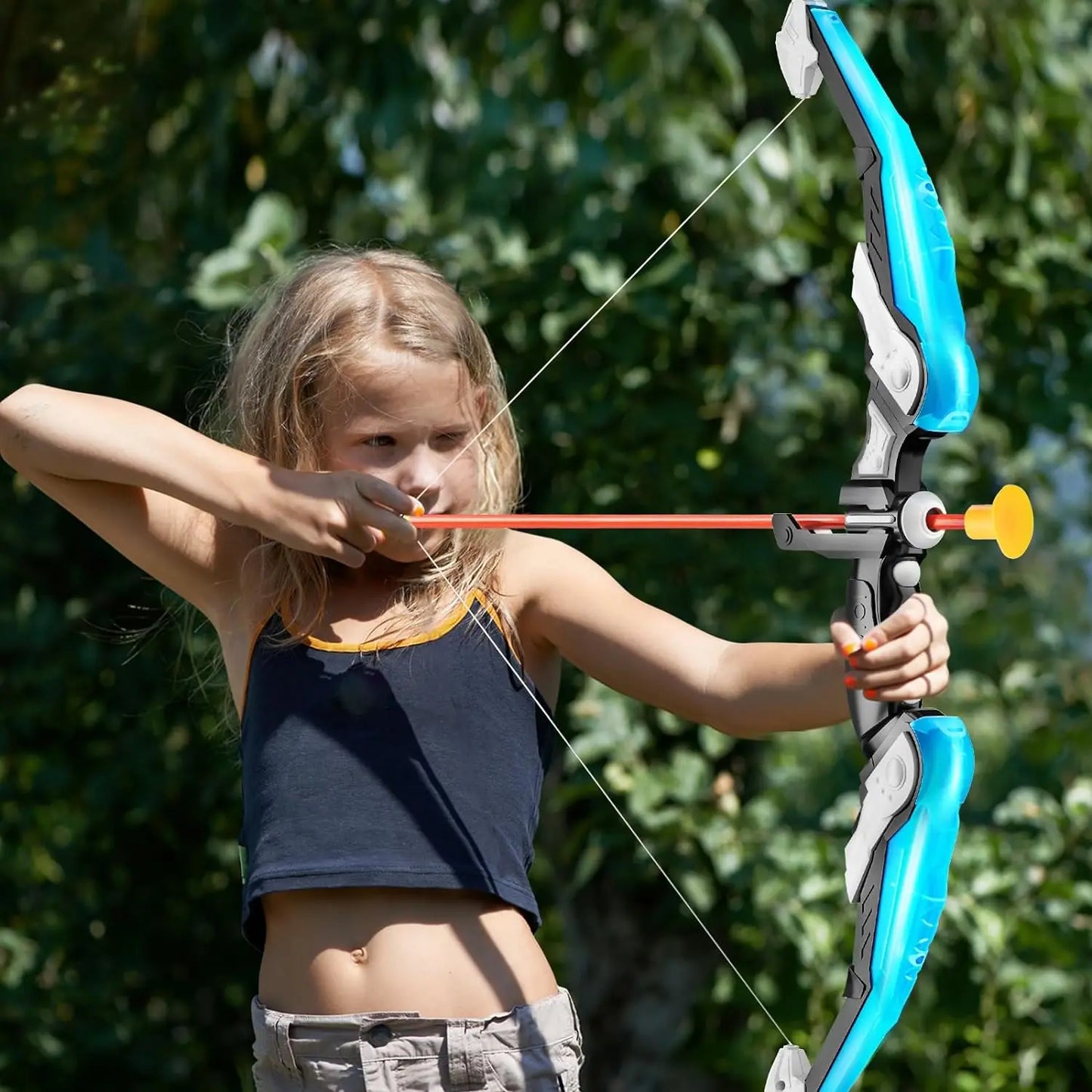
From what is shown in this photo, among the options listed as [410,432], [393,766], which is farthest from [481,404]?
[393,766]

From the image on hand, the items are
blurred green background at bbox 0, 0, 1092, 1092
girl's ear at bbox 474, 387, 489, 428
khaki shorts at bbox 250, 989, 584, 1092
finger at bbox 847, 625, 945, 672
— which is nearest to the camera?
finger at bbox 847, 625, 945, 672

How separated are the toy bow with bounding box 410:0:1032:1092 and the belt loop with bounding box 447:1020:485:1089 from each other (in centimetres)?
23

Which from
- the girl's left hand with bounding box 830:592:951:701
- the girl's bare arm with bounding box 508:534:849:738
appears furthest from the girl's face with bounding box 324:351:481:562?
the girl's left hand with bounding box 830:592:951:701

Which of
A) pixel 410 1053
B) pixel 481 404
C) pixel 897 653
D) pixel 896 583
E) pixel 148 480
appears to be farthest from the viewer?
pixel 481 404

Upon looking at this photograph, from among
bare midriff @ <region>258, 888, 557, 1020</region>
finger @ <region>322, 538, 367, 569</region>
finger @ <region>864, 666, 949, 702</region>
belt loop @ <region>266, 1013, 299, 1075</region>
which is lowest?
belt loop @ <region>266, 1013, 299, 1075</region>

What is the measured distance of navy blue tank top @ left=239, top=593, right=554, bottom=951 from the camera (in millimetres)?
1351

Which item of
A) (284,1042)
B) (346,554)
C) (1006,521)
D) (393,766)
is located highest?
(1006,521)

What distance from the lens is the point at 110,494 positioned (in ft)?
4.84

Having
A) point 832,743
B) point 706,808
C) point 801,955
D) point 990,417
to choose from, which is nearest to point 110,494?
point 706,808

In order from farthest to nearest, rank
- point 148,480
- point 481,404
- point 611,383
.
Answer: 1. point 611,383
2. point 481,404
3. point 148,480

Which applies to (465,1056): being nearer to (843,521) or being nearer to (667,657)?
(667,657)

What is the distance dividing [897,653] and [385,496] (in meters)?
0.46

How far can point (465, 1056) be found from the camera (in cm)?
131

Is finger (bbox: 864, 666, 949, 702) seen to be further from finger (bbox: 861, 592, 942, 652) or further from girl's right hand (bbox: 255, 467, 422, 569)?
girl's right hand (bbox: 255, 467, 422, 569)
